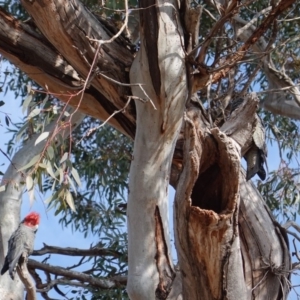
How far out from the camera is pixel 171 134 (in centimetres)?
238

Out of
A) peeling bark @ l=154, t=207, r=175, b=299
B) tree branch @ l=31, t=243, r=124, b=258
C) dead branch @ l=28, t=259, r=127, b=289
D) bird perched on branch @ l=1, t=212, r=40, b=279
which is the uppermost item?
tree branch @ l=31, t=243, r=124, b=258

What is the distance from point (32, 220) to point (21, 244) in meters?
0.33

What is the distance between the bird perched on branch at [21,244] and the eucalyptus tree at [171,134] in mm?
565

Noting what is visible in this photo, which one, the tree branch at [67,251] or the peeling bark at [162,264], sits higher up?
the tree branch at [67,251]

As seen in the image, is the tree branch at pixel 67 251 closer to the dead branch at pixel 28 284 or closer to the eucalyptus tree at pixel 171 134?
the dead branch at pixel 28 284

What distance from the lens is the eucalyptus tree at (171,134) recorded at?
76.9 inches

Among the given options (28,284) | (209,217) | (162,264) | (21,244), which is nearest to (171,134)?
(162,264)

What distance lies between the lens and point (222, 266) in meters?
1.94

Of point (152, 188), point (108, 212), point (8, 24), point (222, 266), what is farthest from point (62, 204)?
point (108, 212)

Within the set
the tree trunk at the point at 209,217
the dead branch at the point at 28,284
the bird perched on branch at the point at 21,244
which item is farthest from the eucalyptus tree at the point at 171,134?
the bird perched on branch at the point at 21,244

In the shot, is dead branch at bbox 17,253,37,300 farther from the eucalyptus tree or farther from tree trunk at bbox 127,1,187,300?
tree trunk at bbox 127,1,187,300

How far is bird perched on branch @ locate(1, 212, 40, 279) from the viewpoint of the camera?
3.08 metres

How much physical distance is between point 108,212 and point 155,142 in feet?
10.8

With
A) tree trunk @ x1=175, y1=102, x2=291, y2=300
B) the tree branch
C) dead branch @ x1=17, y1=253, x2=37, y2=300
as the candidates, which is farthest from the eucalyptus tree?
the tree branch
